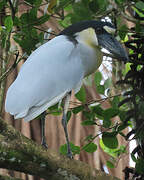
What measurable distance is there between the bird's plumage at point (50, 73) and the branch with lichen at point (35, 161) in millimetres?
271

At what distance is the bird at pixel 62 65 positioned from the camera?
150 cm

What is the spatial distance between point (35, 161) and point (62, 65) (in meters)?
0.56

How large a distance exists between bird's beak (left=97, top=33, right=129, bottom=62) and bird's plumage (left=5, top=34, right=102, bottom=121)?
0.07 metres

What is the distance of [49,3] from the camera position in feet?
5.29

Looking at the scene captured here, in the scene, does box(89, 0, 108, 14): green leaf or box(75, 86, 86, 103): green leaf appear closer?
box(89, 0, 108, 14): green leaf

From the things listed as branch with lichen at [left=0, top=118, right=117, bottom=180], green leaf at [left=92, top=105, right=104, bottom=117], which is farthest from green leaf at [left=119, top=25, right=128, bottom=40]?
branch with lichen at [left=0, top=118, right=117, bottom=180]

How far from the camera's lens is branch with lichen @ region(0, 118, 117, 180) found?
112cm

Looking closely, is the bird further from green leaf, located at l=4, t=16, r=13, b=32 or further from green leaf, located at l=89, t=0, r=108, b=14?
green leaf, located at l=4, t=16, r=13, b=32

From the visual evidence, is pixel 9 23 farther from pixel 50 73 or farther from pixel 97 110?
pixel 97 110

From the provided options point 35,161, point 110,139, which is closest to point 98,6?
point 110,139

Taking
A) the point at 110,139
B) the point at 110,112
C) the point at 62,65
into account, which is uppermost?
the point at 62,65

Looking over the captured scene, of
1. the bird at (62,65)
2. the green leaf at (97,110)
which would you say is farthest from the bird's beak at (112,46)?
the green leaf at (97,110)

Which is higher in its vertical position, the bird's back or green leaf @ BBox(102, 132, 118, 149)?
the bird's back

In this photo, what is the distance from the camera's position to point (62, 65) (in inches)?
64.0
